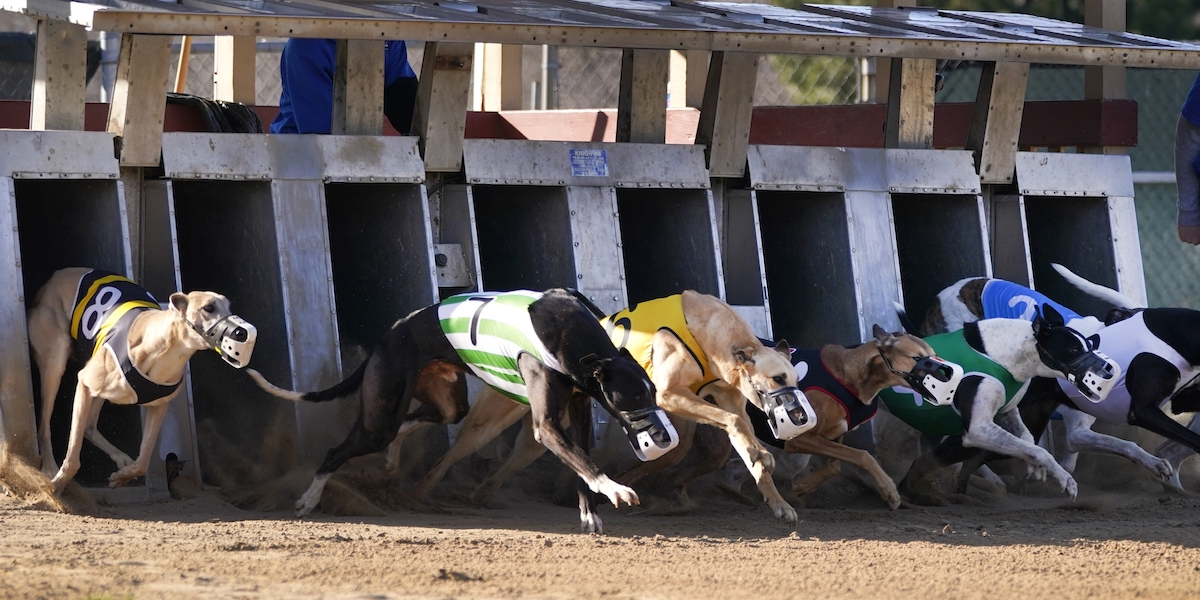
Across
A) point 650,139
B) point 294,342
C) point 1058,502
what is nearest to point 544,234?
point 650,139

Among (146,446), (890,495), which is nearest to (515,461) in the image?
(146,446)

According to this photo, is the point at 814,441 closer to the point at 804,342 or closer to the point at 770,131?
the point at 804,342

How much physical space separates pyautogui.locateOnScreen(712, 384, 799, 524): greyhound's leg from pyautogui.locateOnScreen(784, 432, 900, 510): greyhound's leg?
27cm

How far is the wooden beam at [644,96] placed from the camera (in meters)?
7.54

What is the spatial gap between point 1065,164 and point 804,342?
1989 mm

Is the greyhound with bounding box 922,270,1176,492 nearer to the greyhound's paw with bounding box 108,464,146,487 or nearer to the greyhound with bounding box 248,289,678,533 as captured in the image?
the greyhound with bounding box 248,289,678,533

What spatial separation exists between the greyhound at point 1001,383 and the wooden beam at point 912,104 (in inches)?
71.1

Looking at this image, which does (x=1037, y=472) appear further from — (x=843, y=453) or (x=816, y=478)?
(x=816, y=478)

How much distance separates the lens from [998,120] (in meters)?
8.11

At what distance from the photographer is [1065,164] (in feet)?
27.5

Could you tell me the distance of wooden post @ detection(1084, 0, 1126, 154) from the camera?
8.71m

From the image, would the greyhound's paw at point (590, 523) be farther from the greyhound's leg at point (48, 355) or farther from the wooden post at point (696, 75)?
the wooden post at point (696, 75)

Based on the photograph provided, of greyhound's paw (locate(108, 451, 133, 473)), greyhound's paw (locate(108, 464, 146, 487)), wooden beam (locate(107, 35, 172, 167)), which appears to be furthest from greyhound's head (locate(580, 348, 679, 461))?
wooden beam (locate(107, 35, 172, 167))

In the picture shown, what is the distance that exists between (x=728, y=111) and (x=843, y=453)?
219cm
